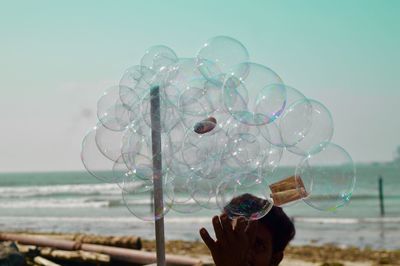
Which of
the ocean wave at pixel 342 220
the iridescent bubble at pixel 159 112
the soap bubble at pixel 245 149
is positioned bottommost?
the ocean wave at pixel 342 220

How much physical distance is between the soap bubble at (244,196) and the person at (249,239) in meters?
0.11

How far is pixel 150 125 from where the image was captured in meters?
4.22

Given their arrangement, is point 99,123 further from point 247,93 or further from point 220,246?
point 220,246

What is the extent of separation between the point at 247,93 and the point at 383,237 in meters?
16.9

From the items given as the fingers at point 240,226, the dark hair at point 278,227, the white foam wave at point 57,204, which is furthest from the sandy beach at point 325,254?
the white foam wave at point 57,204

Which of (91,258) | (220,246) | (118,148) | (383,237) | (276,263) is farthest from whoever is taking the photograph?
(383,237)

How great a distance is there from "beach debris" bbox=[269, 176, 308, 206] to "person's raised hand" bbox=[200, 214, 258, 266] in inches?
20.6

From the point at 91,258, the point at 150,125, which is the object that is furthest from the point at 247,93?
the point at 91,258

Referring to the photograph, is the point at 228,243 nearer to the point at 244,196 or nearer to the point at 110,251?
the point at 244,196

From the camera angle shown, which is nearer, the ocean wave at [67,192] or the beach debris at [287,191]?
the beach debris at [287,191]

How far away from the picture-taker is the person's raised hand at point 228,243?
285 centimetres

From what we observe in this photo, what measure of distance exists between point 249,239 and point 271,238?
0.46 feet

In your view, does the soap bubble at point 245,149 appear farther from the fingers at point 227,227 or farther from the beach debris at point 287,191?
the fingers at point 227,227

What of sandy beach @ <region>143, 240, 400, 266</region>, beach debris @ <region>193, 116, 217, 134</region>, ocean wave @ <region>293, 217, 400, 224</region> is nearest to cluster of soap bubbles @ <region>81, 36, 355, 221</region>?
beach debris @ <region>193, 116, 217, 134</region>
